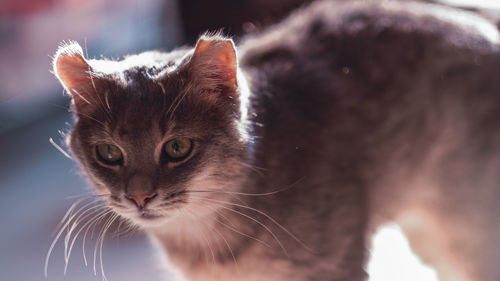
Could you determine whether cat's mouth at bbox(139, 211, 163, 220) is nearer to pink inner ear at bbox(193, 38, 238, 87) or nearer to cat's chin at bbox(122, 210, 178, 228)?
cat's chin at bbox(122, 210, 178, 228)

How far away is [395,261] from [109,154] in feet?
3.35

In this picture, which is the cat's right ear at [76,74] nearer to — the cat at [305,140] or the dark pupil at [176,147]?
the cat at [305,140]

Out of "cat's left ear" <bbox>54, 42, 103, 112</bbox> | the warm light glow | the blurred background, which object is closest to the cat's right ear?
"cat's left ear" <bbox>54, 42, 103, 112</bbox>

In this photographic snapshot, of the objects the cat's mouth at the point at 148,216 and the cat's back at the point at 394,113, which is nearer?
the cat's mouth at the point at 148,216

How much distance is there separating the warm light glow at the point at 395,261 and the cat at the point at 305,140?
0.41ft

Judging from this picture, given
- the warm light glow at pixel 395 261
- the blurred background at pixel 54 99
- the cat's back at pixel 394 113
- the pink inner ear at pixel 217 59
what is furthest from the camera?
the warm light glow at pixel 395 261

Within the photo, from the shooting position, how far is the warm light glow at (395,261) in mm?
1541

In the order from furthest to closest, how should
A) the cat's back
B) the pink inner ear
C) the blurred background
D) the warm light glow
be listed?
the warm light glow < the blurred background < the cat's back < the pink inner ear

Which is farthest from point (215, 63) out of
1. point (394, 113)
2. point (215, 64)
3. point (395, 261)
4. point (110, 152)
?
point (395, 261)

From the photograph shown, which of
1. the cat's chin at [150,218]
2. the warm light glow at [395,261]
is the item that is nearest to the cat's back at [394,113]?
the warm light glow at [395,261]

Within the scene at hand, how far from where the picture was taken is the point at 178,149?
1004 millimetres

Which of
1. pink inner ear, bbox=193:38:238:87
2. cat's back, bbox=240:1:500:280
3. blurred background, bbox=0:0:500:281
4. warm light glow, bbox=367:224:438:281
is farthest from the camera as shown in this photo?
warm light glow, bbox=367:224:438:281

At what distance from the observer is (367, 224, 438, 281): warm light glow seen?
1.54 m

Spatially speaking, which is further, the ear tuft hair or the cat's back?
the cat's back
